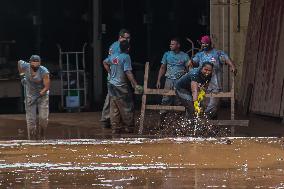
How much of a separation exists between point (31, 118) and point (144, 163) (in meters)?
3.53

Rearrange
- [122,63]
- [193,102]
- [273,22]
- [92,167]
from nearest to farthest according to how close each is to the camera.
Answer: [92,167]
[193,102]
[122,63]
[273,22]

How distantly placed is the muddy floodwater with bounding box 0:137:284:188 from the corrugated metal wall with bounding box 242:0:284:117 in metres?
3.38

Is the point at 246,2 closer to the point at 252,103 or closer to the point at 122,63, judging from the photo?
the point at 252,103

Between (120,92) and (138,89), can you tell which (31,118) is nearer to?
(120,92)

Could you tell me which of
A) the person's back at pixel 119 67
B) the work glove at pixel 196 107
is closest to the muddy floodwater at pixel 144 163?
the work glove at pixel 196 107

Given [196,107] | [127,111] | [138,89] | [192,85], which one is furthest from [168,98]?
[192,85]

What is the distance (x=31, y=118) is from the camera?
46.4ft

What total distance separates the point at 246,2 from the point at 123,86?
16.5ft

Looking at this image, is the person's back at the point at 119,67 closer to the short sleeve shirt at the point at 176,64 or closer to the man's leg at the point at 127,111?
the man's leg at the point at 127,111

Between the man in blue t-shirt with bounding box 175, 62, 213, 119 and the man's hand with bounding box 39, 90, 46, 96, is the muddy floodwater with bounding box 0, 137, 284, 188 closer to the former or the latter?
the man in blue t-shirt with bounding box 175, 62, 213, 119

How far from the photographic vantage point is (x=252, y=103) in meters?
17.7

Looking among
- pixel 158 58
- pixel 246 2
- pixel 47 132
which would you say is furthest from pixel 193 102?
pixel 158 58

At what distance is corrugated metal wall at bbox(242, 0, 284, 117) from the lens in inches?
650

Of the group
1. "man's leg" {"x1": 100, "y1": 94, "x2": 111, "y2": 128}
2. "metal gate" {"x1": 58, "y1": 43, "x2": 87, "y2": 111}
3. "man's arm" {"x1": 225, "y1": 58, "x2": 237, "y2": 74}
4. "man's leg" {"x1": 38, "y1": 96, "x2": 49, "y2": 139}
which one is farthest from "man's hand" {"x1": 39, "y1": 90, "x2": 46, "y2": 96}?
"metal gate" {"x1": 58, "y1": 43, "x2": 87, "y2": 111}
